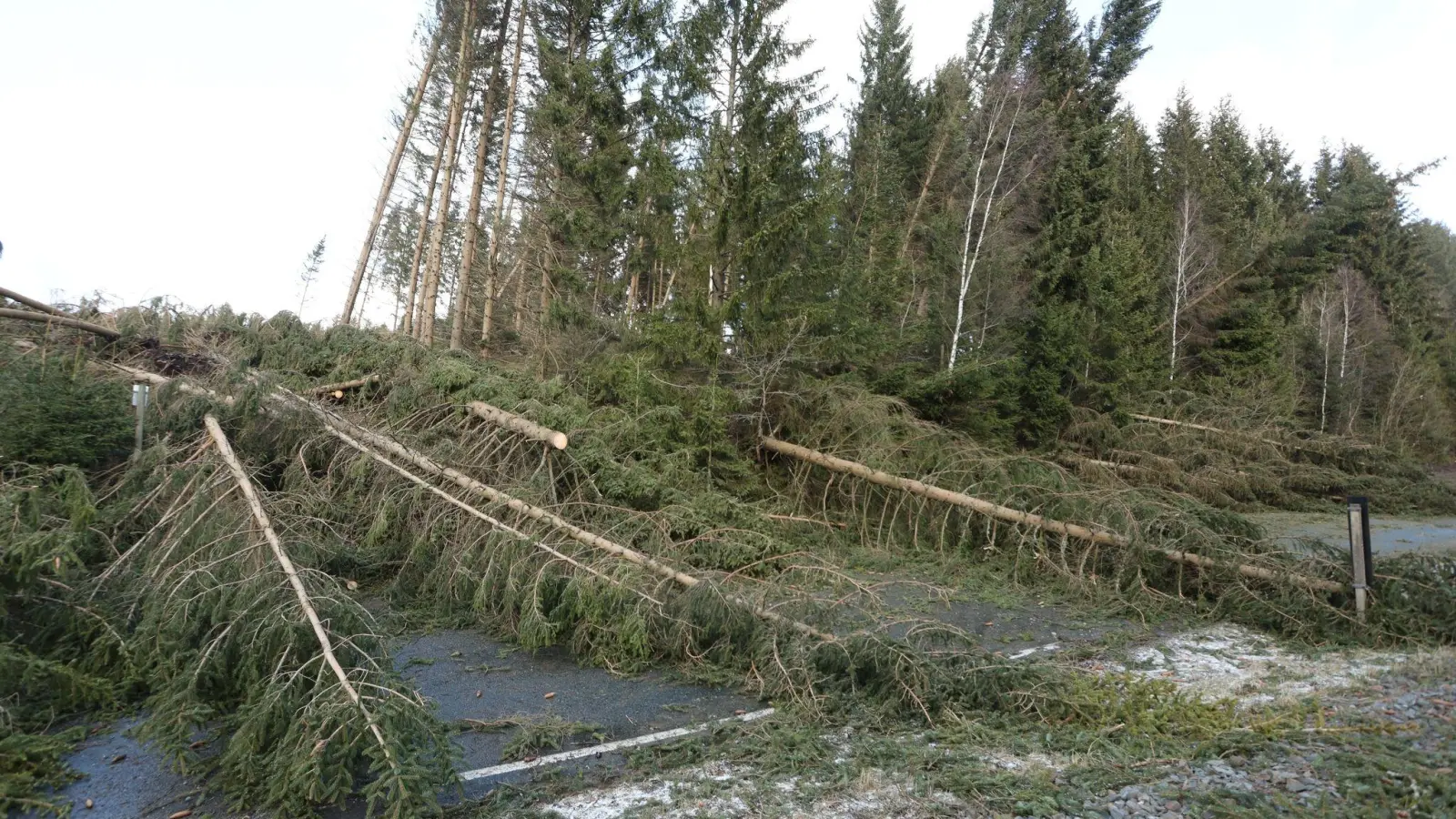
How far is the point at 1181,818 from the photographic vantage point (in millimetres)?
3014

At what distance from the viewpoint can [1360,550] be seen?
625cm

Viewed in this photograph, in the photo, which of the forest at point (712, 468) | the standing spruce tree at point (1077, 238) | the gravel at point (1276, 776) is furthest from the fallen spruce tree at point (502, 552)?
the standing spruce tree at point (1077, 238)

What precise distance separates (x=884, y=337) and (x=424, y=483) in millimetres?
8836

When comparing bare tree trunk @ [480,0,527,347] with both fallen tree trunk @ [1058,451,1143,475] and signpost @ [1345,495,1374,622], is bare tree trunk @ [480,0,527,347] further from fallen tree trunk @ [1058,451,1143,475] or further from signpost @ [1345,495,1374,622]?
signpost @ [1345,495,1374,622]

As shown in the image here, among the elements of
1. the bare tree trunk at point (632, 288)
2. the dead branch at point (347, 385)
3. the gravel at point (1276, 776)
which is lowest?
the gravel at point (1276, 776)

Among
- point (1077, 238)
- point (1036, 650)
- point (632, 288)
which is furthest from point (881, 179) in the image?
point (1036, 650)

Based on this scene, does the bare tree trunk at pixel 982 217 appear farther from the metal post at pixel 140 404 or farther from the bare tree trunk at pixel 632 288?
the metal post at pixel 140 404

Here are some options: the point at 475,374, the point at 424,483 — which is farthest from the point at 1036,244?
the point at 424,483

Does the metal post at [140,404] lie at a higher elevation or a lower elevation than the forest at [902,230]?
lower

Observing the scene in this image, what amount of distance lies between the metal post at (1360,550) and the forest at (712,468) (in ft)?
0.31

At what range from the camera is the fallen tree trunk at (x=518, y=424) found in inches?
308

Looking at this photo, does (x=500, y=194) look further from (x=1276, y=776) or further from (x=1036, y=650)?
(x=1276, y=776)

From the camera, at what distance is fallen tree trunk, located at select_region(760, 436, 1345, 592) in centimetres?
683

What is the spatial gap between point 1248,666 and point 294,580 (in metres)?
6.61
